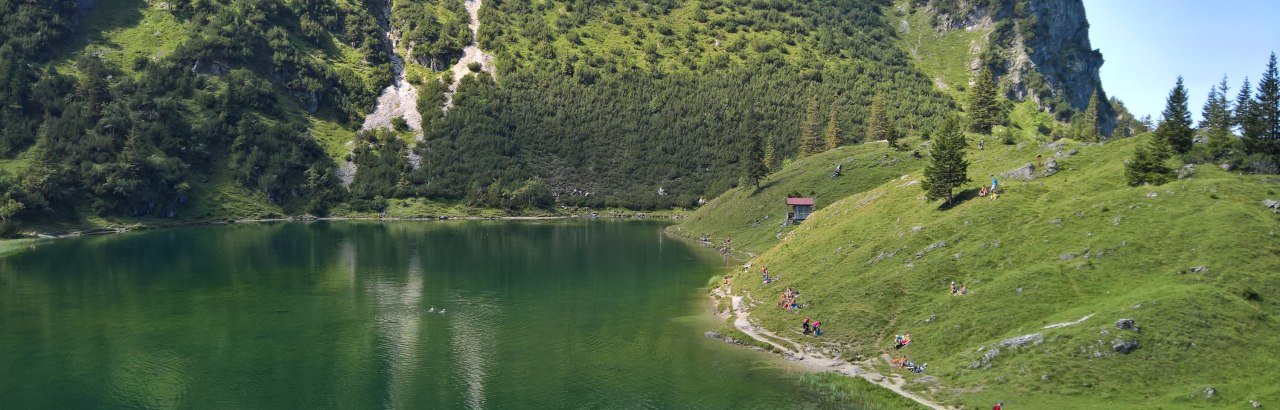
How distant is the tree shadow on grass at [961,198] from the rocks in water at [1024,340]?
34.5 meters

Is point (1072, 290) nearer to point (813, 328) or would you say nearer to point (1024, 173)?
point (813, 328)

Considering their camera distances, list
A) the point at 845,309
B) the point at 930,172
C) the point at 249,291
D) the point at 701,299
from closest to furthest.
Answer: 1. the point at 845,309
2. the point at 930,172
3. the point at 701,299
4. the point at 249,291

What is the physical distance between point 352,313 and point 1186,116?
352 feet

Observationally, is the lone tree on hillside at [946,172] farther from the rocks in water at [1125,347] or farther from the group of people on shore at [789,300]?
the rocks in water at [1125,347]

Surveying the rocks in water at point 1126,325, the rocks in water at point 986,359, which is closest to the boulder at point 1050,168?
the rocks in water at point 1126,325

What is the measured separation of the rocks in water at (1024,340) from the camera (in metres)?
56.2

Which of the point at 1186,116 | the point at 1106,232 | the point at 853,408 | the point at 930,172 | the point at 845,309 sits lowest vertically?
the point at 853,408

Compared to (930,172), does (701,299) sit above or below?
below

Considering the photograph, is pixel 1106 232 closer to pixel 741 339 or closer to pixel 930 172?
pixel 930 172

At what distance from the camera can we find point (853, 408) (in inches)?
2203

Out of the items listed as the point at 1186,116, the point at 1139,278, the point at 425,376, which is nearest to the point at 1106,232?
the point at 1139,278

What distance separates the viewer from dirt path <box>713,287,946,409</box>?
58.1 metres

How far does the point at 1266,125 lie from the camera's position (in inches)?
3059

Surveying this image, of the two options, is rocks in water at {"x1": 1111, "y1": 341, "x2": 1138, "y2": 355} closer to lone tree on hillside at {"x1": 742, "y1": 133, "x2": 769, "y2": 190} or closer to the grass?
the grass
